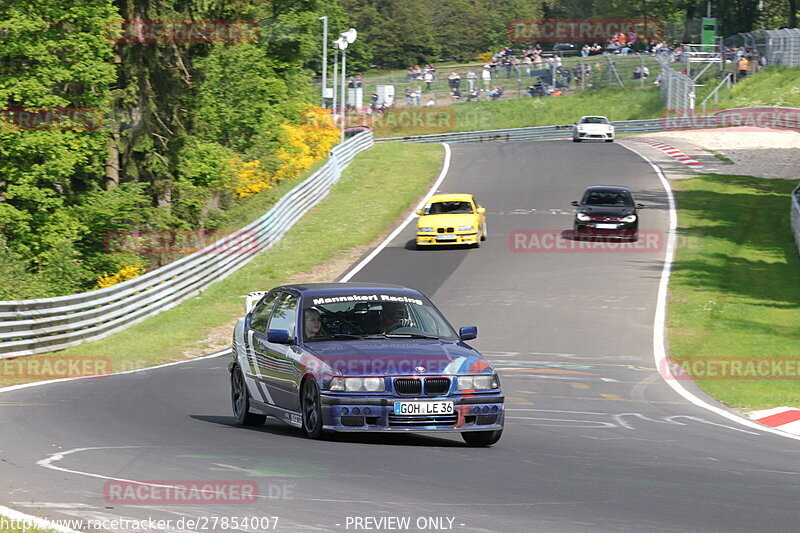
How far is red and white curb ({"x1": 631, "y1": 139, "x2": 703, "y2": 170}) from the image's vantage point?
52625mm

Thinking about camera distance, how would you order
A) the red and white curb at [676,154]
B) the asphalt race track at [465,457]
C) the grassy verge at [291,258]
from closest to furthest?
the asphalt race track at [465,457], the grassy verge at [291,258], the red and white curb at [676,154]

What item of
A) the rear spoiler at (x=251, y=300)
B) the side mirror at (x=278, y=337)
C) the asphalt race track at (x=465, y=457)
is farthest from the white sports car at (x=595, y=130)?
the side mirror at (x=278, y=337)

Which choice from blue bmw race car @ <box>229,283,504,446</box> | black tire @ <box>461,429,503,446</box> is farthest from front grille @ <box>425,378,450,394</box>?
black tire @ <box>461,429,503,446</box>

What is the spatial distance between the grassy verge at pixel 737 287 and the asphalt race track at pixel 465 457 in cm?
113

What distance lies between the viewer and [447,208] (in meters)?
35.8

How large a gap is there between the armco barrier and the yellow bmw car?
5.04m

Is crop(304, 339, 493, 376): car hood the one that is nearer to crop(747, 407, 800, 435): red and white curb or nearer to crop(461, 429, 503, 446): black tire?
crop(461, 429, 503, 446): black tire

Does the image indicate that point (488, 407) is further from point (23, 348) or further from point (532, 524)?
point (23, 348)

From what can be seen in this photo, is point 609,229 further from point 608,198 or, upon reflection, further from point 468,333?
point 468,333

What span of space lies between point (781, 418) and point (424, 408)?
6557 millimetres

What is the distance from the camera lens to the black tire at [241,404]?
12570 mm

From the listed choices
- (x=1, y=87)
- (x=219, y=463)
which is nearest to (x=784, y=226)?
(x=1, y=87)

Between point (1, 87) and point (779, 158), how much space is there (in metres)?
34.0

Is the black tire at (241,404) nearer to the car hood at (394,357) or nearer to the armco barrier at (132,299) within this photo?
the car hood at (394,357)
